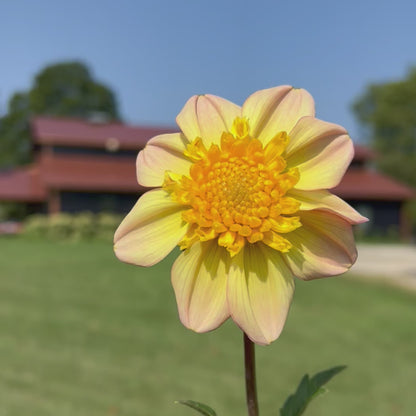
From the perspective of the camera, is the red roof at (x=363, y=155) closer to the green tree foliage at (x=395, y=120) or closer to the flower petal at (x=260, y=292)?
the green tree foliage at (x=395, y=120)

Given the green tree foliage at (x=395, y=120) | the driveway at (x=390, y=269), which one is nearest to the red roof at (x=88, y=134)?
the driveway at (x=390, y=269)

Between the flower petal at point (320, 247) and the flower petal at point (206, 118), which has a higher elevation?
the flower petal at point (206, 118)

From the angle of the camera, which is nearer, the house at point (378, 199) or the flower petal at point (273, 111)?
the flower petal at point (273, 111)

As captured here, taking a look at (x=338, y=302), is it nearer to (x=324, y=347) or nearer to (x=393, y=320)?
(x=393, y=320)

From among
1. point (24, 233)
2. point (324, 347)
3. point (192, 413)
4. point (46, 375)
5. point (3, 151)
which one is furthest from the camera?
point (3, 151)

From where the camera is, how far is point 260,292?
71cm

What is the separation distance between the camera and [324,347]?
552 centimetres

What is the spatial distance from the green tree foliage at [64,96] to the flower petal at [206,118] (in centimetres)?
4068

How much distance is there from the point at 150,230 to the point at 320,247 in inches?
9.5

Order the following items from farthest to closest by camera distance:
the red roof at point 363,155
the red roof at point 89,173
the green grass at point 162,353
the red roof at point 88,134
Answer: the red roof at point 363,155 → the red roof at point 88,134 → the red roof at point 89,173 → the green grass at point 162,353

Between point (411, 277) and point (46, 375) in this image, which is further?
point (411, 277)

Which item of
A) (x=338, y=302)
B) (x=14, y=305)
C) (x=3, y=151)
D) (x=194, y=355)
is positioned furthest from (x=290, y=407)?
(x=3, y=151)

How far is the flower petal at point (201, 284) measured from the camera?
2.29ft

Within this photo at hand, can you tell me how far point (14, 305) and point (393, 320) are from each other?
4.95 metres
